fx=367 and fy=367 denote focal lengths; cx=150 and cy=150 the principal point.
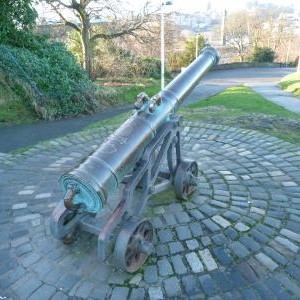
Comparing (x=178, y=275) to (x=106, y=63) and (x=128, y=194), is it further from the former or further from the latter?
(x=106, y=63)

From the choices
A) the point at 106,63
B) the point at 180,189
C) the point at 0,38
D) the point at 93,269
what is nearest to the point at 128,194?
the point at 93,269

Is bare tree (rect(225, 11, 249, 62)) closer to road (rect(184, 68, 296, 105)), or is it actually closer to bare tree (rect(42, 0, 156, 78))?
road (rect(184, 68, 296, 105))

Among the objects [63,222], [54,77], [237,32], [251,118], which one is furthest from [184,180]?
[237,32]

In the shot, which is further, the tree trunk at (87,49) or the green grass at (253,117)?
the tree trunk at (87,49)

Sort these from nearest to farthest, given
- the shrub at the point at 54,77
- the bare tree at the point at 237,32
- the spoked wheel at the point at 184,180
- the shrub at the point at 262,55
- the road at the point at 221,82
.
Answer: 1. the spoked wheel at the point at 184,180
2. the shrub at the point at 54,77
3. the road at the point at 221,82
4. the shrub at the point at 262,55
5. the bare tree at the point at 237,32

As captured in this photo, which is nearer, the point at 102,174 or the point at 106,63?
the point at 102,174

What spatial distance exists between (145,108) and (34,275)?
1872mm

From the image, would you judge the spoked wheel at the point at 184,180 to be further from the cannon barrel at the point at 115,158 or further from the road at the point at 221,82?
the road at the point at 221,82

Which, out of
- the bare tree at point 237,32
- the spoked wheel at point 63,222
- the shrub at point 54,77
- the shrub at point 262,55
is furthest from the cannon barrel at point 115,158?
the bare tree at point 237,32

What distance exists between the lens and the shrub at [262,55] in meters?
39.4

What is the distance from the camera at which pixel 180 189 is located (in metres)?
4.20

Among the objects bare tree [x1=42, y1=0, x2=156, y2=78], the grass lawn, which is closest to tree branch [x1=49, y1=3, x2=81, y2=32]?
bare tree [x1=42, y1=0, x2=156, y2=78]

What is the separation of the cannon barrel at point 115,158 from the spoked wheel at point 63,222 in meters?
0.32

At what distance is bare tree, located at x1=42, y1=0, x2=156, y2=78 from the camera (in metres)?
17.0
